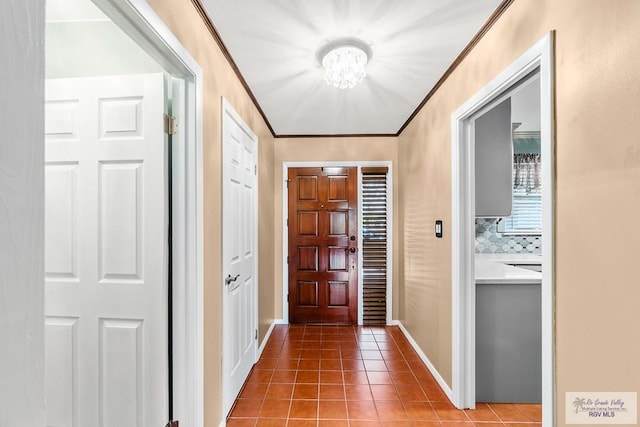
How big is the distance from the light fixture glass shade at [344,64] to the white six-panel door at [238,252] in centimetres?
72

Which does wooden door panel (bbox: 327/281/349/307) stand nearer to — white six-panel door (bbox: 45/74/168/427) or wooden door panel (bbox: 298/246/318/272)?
wooden door panel (bbox: 298/246/318/272)

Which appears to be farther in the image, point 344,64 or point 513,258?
point 513,258

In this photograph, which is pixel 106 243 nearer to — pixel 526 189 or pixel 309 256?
pixel 309 256

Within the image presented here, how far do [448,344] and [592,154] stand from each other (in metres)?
1.67

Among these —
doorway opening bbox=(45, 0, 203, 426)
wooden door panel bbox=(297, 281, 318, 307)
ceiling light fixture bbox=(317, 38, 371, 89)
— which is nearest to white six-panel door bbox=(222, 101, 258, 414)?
doorway opening bbox=(45, 0, 203, 426)

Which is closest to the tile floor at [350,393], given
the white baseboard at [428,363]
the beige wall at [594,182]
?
the white baseboard at [428,363]

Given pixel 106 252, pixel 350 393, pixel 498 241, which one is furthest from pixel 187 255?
pixel 498 241

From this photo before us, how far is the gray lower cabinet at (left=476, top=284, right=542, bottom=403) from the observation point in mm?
2098

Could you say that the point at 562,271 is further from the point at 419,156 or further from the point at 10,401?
the point at 419,156

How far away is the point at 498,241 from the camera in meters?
3.79

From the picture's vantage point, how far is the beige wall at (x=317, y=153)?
381 cm

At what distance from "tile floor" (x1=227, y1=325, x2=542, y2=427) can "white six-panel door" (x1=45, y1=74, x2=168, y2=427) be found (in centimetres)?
89

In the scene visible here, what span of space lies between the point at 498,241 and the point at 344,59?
306cm

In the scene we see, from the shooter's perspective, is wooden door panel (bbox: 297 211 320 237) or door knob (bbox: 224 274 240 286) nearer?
door knob (bbox: 224 274 240 286)
